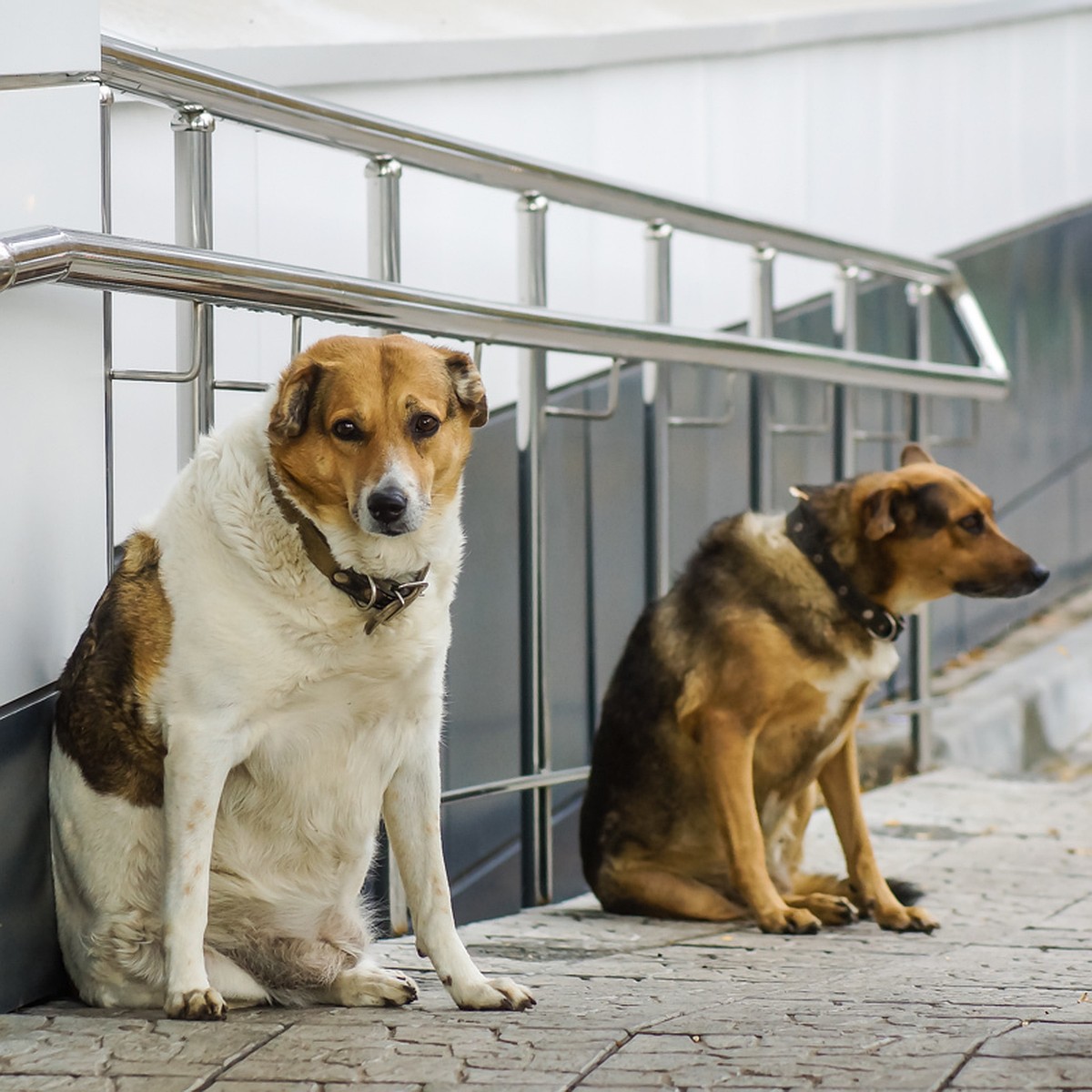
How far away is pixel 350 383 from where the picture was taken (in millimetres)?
2256

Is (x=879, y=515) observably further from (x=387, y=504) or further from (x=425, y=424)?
(x=387, y=504)

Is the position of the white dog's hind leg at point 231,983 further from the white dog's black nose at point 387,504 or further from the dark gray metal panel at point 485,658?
the dark gray metal panel at point 485,658

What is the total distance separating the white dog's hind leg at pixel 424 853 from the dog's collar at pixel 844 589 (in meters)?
1.25

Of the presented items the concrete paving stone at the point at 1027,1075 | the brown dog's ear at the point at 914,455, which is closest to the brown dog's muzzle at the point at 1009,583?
the brown dog's ear at the point at 914,455

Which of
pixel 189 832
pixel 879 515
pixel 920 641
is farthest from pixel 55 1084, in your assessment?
pixel 920 641

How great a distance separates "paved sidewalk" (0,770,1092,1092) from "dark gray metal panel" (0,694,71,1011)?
3.0 inches

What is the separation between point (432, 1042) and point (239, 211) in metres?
2.23

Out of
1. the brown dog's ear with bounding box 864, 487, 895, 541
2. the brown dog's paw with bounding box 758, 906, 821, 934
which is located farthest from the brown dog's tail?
the brown dog's ear with bounding box 864, 487, 895, 541

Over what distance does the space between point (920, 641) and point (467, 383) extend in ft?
10.3

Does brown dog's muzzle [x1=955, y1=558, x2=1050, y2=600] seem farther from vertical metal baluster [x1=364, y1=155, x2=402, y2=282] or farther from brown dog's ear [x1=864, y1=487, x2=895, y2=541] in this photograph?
vertical metal baluster [x1=364, y1=155, x2=402, y2=282]

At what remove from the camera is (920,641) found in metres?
5.15

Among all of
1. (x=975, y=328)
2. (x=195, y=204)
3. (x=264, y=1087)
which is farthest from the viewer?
(x=975, y=328)

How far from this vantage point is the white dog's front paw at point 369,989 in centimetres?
231

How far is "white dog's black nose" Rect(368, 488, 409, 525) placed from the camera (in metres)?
2.18
